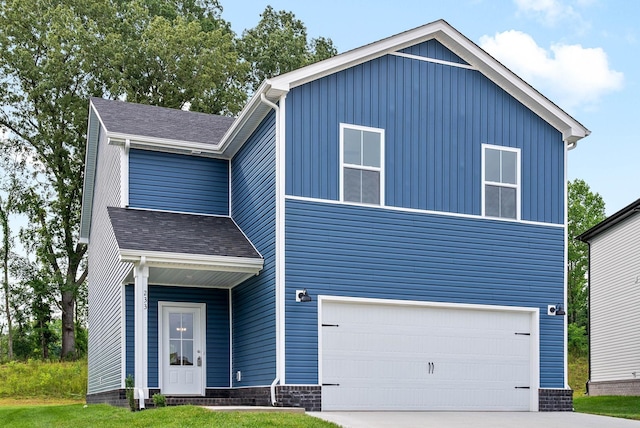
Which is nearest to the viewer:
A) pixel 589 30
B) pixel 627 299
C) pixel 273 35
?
pixel 627 299

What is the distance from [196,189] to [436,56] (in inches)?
226

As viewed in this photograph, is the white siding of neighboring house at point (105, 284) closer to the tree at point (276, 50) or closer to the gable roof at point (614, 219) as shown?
the gable roof at point (614, 219)

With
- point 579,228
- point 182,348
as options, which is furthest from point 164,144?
point 579,228

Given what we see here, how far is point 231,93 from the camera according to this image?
3569 cm

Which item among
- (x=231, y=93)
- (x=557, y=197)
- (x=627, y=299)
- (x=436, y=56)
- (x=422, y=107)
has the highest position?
(x=231, y=93)

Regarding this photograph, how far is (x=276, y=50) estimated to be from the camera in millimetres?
40469

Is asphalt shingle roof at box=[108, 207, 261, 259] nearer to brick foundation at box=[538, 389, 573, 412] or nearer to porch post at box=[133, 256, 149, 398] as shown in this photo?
porch post at box=[133, 256, 149, 398]

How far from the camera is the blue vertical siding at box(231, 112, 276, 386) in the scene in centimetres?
1447

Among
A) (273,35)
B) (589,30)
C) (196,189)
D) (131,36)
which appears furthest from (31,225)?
(589,30)

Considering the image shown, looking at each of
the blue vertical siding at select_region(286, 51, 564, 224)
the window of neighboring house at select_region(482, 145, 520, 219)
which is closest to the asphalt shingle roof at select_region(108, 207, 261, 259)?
the blue vertical siding at select_region(286, 51, 564, 224)

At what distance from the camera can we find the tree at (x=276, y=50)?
40.2 meters

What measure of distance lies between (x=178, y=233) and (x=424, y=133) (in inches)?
200

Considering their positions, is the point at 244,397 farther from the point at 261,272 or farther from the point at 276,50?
the point at 276,50

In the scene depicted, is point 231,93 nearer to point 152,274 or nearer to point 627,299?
point 627,299
